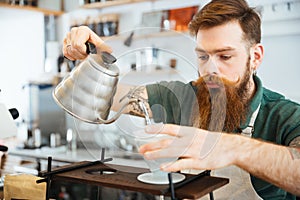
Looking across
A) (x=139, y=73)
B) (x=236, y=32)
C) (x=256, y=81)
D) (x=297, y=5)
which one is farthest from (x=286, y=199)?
(x=297, y=5)

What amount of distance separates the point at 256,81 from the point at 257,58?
194mm

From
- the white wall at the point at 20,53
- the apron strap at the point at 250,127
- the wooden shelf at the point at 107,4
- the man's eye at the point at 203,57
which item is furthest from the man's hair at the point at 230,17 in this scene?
the white wall at the point at 20,53

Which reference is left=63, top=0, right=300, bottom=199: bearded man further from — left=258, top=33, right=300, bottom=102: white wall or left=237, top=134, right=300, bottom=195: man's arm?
left=258, top=33, right=300, bottom=102: white wall

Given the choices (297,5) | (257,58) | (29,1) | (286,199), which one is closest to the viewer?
(286,199)

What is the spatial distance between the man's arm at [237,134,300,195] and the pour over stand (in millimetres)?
77

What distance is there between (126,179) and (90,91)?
0.18 meters

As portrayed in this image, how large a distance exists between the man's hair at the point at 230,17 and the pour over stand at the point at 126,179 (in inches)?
29.6

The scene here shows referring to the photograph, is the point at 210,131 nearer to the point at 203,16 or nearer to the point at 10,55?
the point at 203,16

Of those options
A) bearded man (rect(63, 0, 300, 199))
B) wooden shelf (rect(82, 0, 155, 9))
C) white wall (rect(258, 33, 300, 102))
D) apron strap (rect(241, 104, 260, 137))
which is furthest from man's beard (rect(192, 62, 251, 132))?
wooden shelf (rect(82, 0, 155, 9))

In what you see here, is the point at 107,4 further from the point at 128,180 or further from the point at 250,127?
the point at 128,180

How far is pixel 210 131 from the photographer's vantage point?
2.58 feet

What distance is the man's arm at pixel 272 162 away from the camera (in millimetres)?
895

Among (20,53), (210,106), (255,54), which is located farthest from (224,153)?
(20,53)

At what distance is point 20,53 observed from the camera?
4.04 m
